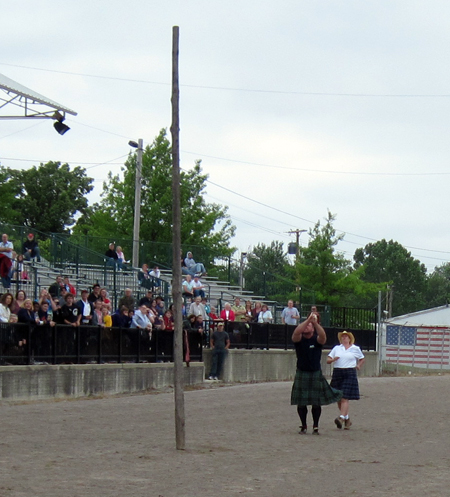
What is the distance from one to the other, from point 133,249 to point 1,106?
13.3 m

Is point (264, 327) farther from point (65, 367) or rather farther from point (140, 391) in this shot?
point (65, 367)

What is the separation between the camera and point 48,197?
79812 mm

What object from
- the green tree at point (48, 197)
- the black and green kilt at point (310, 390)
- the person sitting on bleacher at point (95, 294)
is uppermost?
the green tree at point (48, 197)

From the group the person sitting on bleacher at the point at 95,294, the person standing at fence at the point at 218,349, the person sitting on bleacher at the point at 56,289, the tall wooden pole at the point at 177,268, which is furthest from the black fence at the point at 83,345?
the tall wooden pole at the point at 177,268

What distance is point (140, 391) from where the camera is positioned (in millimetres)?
23734

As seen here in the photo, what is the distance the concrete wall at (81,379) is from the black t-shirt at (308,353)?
6835mm

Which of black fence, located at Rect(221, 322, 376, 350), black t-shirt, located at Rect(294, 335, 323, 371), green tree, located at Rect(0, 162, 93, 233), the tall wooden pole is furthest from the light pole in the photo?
green tree, located at Rect(0, 162, 93, 233)

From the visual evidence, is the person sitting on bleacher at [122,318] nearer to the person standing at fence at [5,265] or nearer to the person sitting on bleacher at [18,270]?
the person standing at fence at [5,265]

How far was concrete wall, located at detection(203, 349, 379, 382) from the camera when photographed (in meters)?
28.8

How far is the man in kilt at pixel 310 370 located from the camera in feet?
47.2

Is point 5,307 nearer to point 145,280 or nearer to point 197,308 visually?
point 197,308

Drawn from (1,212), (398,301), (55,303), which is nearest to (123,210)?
(1,212)

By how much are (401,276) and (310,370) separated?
116 meters

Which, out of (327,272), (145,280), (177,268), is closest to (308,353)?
(177,268)
